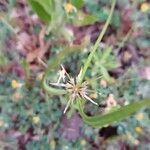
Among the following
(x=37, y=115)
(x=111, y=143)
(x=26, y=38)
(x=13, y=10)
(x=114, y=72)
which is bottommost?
(x=111, y=143)

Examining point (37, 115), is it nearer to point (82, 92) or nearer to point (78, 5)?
point (78, 5)

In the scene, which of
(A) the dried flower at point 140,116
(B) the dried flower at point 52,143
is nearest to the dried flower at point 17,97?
(B) the dried flower at point 52,143

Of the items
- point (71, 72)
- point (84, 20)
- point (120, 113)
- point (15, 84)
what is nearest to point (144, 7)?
point (84, 20)

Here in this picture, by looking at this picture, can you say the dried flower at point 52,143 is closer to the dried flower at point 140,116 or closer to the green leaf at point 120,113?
the dried flower at point 140,116

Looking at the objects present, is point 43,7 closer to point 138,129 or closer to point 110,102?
point 110,102

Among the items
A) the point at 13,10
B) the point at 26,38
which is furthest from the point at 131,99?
the point at 13,10

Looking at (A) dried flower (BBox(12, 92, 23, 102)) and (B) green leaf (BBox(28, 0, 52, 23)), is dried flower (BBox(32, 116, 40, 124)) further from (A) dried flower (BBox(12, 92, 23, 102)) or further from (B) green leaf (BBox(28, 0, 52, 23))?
(B) green leaf (BBox(28, 0, 52, 23))

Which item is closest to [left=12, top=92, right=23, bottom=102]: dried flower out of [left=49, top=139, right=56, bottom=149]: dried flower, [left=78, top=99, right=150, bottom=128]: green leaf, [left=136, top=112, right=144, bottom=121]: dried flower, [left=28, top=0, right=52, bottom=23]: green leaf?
[left=49, top=139, right=56, bottom=149]: dried flower
